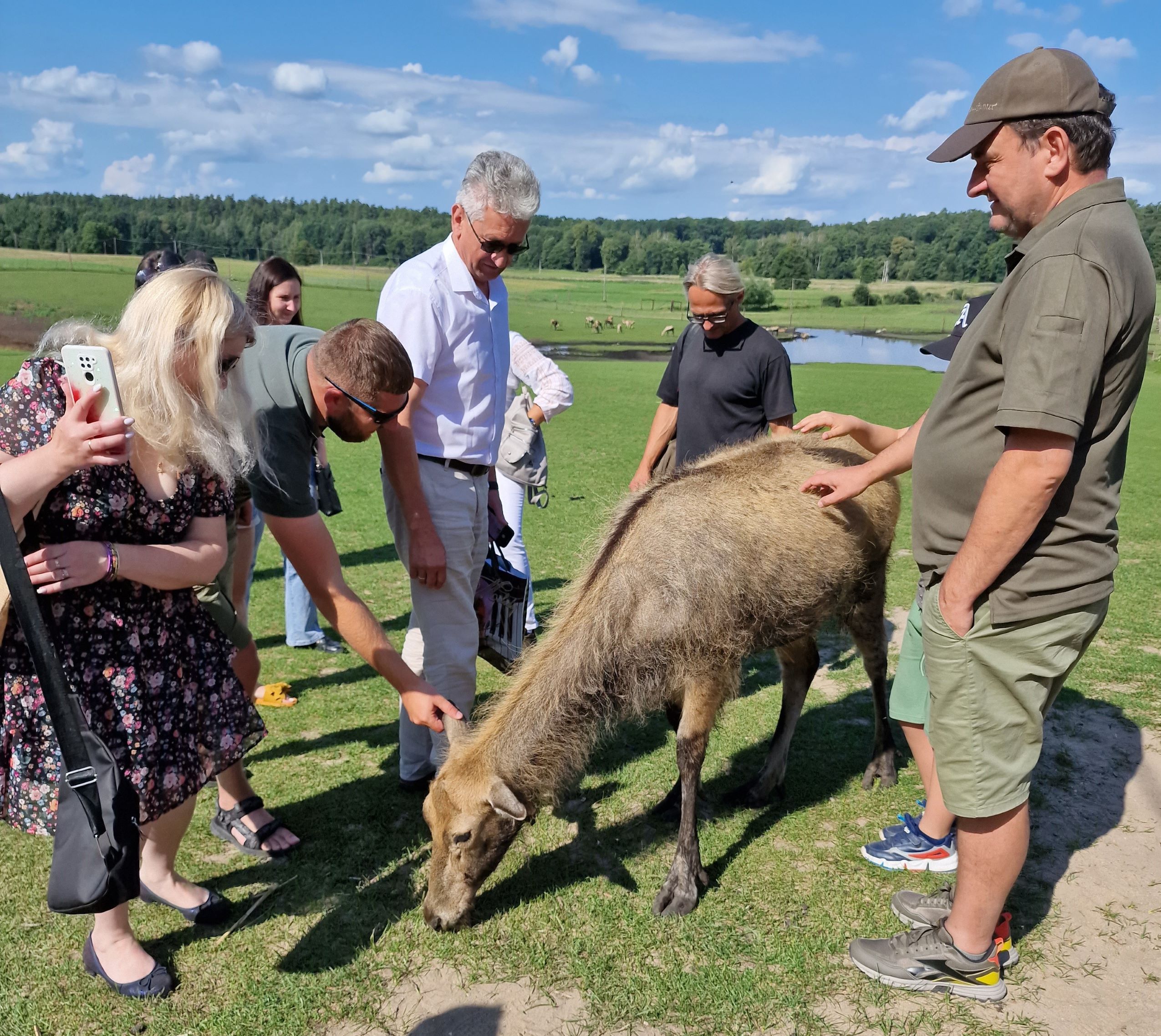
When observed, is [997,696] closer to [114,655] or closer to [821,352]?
[114,655]

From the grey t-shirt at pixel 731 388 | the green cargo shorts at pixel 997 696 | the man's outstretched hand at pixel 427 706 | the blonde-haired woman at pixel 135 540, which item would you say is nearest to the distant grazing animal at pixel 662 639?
the man's outstretched hand at pixel 427 706

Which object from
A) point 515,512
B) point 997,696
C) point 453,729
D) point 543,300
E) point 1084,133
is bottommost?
point 453,729

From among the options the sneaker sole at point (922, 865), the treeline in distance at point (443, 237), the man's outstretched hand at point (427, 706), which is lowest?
the sneaker sole at point (922, 865)

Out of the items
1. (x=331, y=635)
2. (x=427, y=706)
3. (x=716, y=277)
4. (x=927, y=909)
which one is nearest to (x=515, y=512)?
(x=331, y=635)

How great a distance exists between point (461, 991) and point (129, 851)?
1.45m

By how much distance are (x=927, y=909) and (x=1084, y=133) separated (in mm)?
3031

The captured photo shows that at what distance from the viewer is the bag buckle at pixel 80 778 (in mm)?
2420

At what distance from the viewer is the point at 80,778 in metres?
2.43

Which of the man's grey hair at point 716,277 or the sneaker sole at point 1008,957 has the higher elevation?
the man's grey hair at point 716,277

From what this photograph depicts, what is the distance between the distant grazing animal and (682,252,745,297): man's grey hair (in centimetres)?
109

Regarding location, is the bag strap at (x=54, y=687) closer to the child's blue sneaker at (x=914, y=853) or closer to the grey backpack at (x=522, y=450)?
the child's blue sneaker at (x=914, y=853)

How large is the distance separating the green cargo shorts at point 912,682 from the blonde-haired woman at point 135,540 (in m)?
2.96

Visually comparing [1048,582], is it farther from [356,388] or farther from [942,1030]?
[356,388]

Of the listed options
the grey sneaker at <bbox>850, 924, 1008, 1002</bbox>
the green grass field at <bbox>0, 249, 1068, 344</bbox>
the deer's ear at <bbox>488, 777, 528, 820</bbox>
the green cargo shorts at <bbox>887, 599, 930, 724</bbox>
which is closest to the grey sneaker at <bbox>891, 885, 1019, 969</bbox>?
the grey sneaker at <bbox>850, 924, 1008, 1002</bbox>
